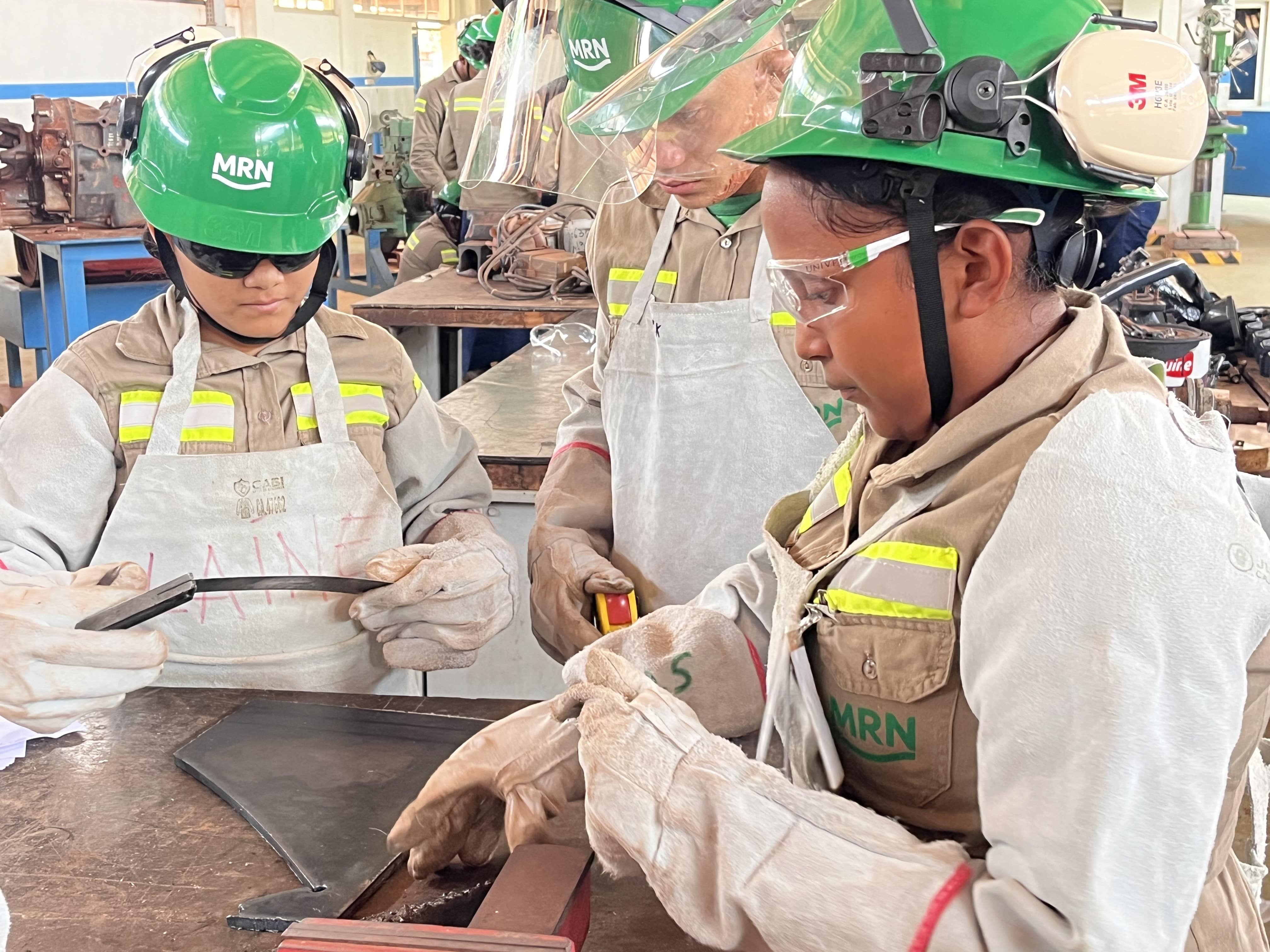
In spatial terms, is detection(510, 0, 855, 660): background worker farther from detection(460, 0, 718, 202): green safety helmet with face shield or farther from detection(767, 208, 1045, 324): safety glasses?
detection(767, 208, 1045, 324): safety glasses

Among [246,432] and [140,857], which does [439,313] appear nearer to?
[246,432]

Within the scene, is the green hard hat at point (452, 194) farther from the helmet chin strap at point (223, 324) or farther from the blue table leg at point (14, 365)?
the helmet chin strap at point (223, 324)

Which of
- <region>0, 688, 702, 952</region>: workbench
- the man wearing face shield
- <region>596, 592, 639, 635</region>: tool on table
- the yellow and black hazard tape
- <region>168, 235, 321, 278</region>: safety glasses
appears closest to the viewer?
<region>0, 688, 702, 952</region>: workbench

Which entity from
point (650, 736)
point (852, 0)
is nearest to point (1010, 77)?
point (852, 0)

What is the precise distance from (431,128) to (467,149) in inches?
124

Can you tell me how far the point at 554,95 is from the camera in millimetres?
1942

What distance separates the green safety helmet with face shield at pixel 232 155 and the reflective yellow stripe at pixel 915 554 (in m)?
1.19

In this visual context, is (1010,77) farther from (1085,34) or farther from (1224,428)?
(1224,428)

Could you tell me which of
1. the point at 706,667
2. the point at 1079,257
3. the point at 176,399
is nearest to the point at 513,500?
the point at 176,399

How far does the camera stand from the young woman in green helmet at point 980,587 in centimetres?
87

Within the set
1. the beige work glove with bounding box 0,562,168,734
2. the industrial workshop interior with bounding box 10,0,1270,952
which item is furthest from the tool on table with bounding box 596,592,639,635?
the beige work glove with bounding box 0,562,168,734

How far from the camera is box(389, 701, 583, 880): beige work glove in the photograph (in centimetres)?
134

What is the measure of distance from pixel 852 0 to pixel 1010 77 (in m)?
0.17

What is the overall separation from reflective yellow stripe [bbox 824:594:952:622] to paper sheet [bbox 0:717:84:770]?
114cm
